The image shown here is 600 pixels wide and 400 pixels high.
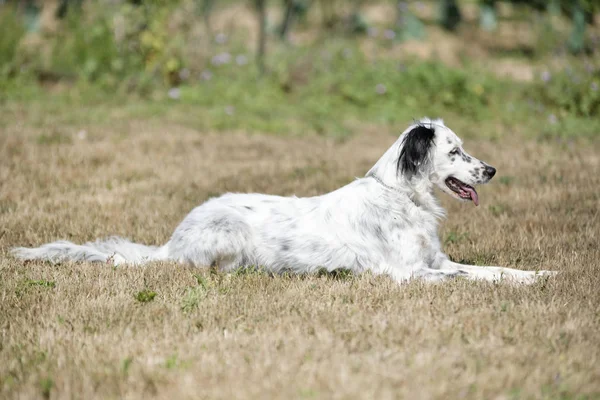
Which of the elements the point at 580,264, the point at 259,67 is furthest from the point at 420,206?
the point at 259,67

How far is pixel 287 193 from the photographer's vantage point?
8.91m

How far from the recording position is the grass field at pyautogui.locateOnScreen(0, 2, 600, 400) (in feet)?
12.3

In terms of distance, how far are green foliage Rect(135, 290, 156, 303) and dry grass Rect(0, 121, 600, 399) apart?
2.9 inches

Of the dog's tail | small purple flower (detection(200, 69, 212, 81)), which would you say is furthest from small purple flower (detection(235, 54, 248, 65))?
the dog's tail

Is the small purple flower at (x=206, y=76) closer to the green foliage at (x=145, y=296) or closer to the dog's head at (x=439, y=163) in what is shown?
the dog's head at (x=439, y=163)

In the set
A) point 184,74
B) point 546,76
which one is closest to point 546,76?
point 546,76

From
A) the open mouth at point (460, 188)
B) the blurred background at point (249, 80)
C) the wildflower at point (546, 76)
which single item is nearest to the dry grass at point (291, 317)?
the open mouth at point (460, 188)

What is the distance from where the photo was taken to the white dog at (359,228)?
5.86 metres

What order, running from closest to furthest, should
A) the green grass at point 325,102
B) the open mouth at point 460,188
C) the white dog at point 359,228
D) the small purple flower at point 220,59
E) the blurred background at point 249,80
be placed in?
the white dog at point 359,228 → the open mouth at point 460,188 → the green grass at point 325,102 → the blurred background at point 249,80 → the small purple flower at point 220,59

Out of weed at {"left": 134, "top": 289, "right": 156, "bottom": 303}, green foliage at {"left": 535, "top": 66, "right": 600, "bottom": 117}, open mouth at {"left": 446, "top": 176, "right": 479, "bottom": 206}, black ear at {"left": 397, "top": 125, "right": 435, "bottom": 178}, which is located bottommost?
weed at {"left": 134, "top": 289, "right": 156, "bottom": 303}

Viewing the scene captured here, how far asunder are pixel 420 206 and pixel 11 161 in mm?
6228

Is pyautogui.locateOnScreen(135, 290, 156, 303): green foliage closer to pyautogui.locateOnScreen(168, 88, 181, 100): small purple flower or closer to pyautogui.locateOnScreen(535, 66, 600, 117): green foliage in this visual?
pyautogui.locateOnScreen(168, 88, 181, 100): small purple flower

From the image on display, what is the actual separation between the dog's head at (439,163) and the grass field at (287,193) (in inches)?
32.4

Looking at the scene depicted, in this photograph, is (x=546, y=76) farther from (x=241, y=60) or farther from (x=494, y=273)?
(x=494, y=273)
